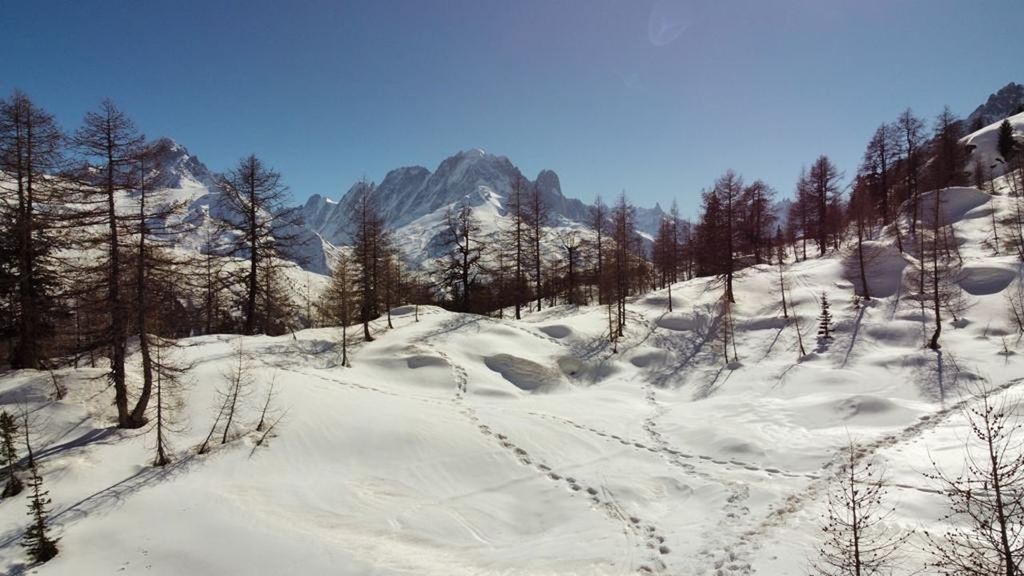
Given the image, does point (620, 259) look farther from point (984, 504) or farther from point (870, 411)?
point (984, 504)

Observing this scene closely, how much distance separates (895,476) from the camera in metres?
11.1

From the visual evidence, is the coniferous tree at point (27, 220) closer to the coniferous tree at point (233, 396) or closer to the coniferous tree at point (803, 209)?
the coniferous tree at point (233, 396)

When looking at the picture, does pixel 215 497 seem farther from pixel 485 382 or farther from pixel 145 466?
pixel 485 382

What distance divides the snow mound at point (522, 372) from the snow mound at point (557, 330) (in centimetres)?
484

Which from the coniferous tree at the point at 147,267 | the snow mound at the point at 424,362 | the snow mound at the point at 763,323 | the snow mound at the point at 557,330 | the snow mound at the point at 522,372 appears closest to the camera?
the coniferous tree at the point at 147,267

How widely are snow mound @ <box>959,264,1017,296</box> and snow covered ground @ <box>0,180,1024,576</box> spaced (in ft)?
1.08

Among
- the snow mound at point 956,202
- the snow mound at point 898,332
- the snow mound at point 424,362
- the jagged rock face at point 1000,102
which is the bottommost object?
the snow mound at point 424,362

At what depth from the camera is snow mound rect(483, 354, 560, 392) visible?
72.1 feet

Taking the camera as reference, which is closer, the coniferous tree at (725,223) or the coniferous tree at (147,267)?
the coniferous tree at (147,267)

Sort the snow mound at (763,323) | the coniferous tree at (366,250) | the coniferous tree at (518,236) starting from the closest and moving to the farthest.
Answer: the coniferous tree at (366,250) < the snow mound at (763,323) < the coniferous tree at (518,236)

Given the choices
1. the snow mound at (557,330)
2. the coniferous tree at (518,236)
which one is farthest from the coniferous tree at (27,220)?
the coniferous tree at (518,236)

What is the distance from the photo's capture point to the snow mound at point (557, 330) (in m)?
27.6

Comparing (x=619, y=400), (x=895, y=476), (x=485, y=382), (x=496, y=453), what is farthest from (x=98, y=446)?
(x=895, y=476)

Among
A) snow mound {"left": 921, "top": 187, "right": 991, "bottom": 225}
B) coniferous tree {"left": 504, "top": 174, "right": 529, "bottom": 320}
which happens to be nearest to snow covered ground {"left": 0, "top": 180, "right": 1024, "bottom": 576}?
coniferous tree {"left": 504, "top": 174, "right": 529, "bottom": 320}
